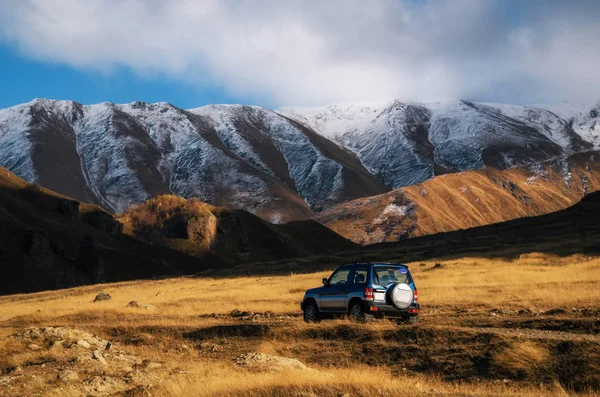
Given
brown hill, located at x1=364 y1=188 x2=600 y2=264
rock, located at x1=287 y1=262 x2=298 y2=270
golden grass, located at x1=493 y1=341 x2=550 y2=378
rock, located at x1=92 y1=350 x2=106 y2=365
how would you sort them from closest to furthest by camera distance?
golden grass, located at x1=493 y1=341 x2=550 y2=378 → rock, located at x1=92 y1=350 x2=106 y2=365 → brown hill, located at x1=364 y1=188 x2=600 y2=264 → rock, located at x1=287 y1=262 x2=298 y2=270

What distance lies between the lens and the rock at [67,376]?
1484 centimetres

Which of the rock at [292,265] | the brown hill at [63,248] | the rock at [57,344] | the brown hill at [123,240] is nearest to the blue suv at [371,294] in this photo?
the rock at [57,344]

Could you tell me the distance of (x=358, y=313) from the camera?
20844 millimetres

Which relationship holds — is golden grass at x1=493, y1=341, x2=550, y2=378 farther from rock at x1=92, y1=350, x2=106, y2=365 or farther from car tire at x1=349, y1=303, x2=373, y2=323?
rock at x1=92, y1=350, x2=106, y2=365

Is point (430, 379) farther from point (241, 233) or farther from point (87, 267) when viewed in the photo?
point (241, 233)

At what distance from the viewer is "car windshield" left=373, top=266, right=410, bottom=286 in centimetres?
2103

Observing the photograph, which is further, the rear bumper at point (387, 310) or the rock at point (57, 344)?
the rear bumper at point (387, 310)

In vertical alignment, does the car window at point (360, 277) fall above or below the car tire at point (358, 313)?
above

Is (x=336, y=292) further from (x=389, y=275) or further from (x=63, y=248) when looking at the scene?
(x=63, y=248)

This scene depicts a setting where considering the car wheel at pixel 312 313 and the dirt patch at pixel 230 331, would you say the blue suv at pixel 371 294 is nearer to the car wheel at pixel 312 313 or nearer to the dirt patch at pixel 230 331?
the car wheel at pixel 312 313

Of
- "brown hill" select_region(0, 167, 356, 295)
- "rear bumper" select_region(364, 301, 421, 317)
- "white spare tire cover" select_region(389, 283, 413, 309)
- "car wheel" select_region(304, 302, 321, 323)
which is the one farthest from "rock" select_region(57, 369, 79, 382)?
"brown hill" select_region(0, 167, 356, 295)

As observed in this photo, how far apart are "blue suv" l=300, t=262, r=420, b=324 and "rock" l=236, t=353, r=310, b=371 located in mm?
5173

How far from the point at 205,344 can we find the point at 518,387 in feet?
35.8

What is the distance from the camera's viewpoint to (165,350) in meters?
20.0
